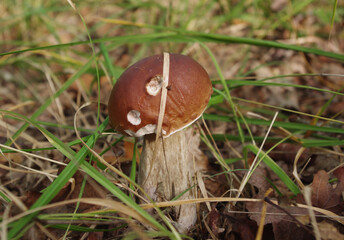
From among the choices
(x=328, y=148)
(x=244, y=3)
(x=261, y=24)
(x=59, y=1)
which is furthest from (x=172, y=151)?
(x=59, y=1)

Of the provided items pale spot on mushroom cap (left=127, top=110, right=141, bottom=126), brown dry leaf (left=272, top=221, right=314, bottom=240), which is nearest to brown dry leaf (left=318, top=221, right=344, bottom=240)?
brown dry leaf (left=272, top=221, right=314, bottom=240)

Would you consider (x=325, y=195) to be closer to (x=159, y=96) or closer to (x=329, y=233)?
(x=329, y=233)

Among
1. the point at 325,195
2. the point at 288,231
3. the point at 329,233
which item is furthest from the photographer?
the point at 325,195

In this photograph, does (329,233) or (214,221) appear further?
(214,221)

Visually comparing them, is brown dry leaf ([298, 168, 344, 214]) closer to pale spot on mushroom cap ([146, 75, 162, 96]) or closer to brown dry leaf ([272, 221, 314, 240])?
brown dry leaf ([272, 221, 314, 240])

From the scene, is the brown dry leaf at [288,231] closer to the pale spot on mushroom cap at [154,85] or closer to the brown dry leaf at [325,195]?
the brown dry leaf at [325,195]

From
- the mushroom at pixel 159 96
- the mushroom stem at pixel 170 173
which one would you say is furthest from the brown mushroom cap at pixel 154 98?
the mushroom stem at pixel 170 173

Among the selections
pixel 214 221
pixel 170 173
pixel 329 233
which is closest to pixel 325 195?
pixel 329 233
